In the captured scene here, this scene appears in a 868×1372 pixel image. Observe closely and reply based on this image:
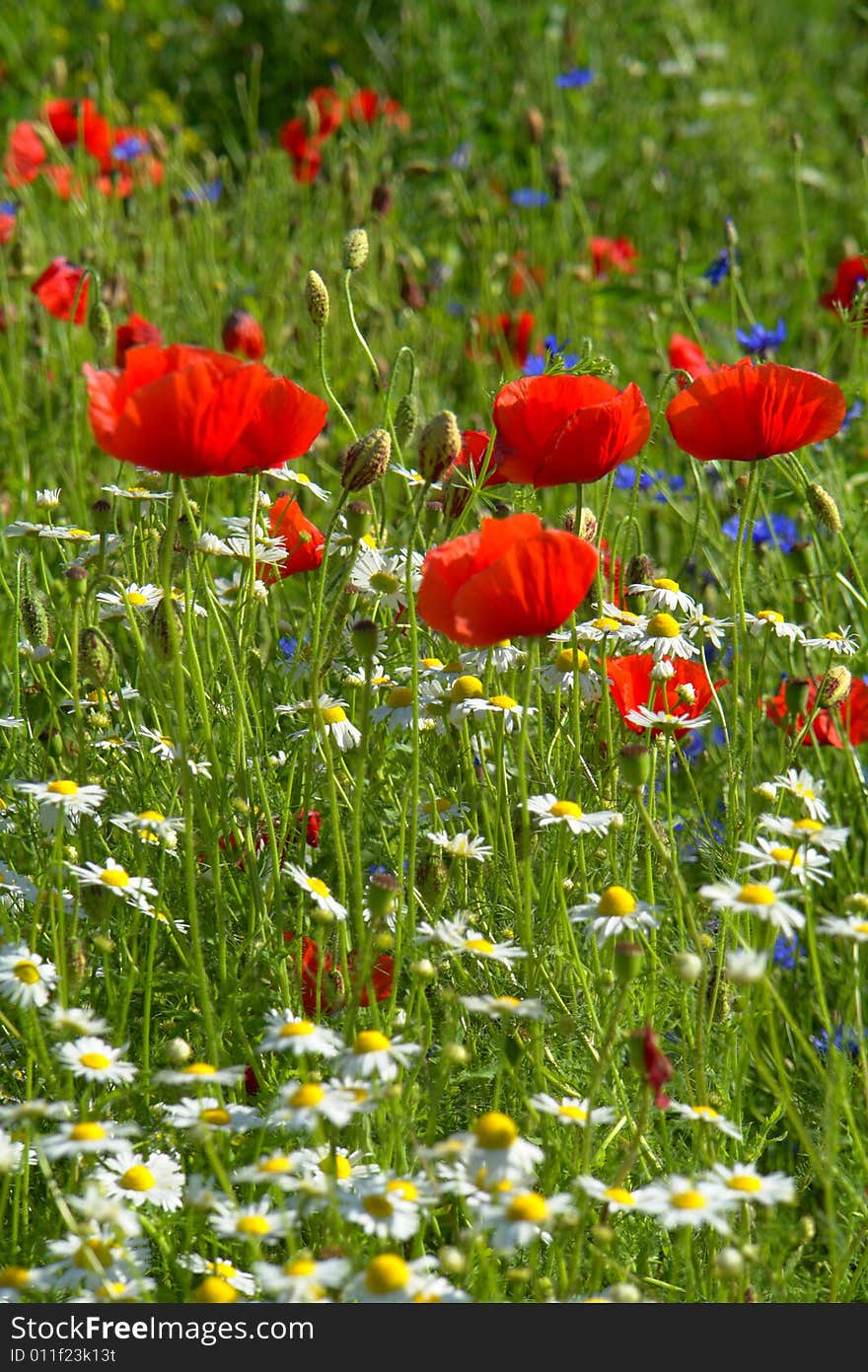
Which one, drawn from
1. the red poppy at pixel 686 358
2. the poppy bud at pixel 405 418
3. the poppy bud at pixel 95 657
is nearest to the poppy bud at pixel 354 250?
the poppy bud at pixel 405 418

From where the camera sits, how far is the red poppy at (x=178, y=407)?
1162mm

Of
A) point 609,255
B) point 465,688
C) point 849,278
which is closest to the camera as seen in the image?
point 465,688

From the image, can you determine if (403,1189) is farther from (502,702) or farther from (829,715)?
(829,715)

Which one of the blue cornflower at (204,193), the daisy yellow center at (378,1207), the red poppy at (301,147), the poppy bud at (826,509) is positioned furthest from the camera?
the red poppy at (301,147)

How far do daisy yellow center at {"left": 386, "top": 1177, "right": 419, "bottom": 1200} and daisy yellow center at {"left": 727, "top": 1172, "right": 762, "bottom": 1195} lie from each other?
0.22 m

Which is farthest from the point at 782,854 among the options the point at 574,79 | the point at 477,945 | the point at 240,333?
the point at 574,79

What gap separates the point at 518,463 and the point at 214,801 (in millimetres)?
441

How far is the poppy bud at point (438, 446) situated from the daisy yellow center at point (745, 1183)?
66cm

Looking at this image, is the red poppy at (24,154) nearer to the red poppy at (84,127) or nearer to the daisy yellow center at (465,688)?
the red poppy at (84,127)

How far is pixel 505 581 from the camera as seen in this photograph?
1207 millimetres

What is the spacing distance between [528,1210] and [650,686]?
765 mm

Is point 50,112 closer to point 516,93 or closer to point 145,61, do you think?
point 516,93

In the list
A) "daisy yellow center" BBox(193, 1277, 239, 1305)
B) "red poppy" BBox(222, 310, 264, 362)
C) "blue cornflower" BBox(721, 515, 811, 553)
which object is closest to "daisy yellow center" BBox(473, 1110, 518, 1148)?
"daisy yellow center" BBox(193, 1277, 239, 1305)

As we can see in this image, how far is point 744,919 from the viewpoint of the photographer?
1.49 metres
